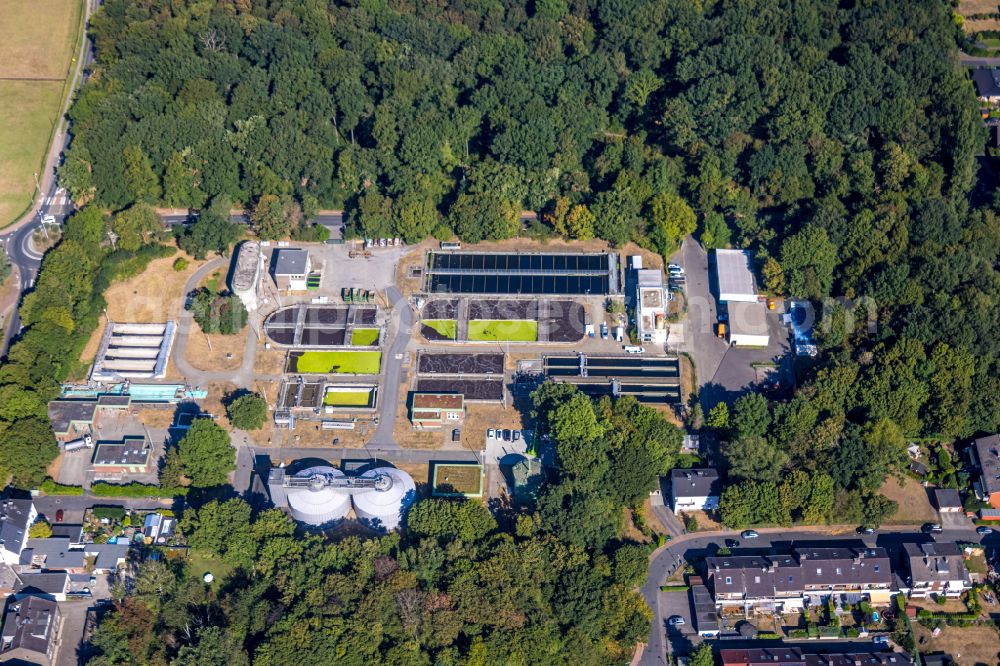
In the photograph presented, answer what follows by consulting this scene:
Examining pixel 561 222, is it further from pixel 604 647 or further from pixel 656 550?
pixel 604 647

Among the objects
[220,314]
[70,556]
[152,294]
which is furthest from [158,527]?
[152,294]

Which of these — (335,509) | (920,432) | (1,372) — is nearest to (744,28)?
(920,432)

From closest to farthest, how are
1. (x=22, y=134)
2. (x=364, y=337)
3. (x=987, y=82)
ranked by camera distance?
(x=364, y=337), (x=22, y=134), (x=987, y=82)

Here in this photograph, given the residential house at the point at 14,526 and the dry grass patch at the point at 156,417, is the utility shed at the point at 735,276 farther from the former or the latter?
the residential house at the point at 14,526

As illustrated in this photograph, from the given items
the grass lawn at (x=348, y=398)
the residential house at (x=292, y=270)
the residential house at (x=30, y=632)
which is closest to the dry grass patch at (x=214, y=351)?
the residential house at (x=292, y=270)

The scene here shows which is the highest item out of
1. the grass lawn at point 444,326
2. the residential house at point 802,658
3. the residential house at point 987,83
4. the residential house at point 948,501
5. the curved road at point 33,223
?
the residential house at point 987,83

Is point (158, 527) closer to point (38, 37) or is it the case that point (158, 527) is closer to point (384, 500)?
point (384, 500)
